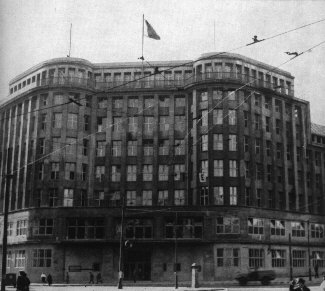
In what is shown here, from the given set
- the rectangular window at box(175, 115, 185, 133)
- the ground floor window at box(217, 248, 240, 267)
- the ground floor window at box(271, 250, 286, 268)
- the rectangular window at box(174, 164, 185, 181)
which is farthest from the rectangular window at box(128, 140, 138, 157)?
the ground floor window at box(271, 250, 286, 268)

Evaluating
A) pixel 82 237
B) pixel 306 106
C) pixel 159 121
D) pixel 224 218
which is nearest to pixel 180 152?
pixel 159 121

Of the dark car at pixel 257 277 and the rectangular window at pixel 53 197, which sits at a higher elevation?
the rectangular window at pixel 53 197

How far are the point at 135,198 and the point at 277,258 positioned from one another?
18190 millimetres

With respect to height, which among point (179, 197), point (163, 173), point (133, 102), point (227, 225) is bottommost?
point (227, 225)

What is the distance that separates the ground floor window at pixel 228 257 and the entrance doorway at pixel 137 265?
8.26 meters

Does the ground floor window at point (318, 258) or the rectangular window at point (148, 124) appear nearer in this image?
the rectangular window at point (148, 124)

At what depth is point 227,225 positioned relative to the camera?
57.5 metres

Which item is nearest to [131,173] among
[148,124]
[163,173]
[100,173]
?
[100,173]

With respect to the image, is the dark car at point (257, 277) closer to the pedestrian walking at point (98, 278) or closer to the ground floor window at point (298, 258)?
the ground floor window at point (298, 258)

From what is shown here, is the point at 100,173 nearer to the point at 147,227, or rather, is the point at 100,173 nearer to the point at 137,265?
the point at 147,227

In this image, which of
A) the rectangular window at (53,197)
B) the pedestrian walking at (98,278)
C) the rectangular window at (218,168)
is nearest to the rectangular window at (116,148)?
the rectangular window at (53,197)

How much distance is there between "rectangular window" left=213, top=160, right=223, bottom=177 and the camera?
58.8m

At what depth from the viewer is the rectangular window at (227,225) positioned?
57.3 metres

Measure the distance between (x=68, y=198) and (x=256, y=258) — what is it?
74.8ft
